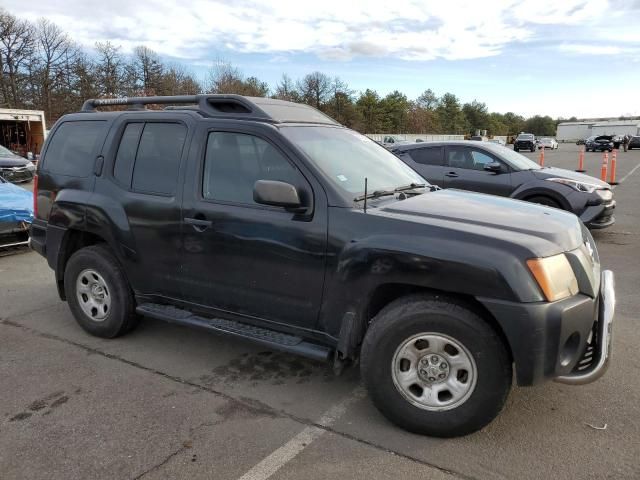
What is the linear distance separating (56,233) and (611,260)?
22.4ft

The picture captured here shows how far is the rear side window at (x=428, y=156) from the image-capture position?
9688 mm

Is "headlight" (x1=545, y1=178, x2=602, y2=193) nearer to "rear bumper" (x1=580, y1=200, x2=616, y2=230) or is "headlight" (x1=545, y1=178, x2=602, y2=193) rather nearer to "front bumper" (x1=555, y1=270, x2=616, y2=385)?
"rear bumper" (x1=580, y1=200, x2=616, y2=230)

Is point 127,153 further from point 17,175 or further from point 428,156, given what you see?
point 17,175

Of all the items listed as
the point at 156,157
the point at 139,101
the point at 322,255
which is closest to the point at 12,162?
the point at 139,101

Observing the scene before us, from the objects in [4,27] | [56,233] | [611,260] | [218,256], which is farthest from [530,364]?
[4,27]

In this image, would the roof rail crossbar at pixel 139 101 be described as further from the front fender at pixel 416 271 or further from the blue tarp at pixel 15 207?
the blue tarp at pixel 15 207

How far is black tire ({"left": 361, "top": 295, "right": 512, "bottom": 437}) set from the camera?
281cm

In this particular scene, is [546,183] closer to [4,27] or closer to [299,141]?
[299,141]

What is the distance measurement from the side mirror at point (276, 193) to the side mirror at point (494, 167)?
6.55m

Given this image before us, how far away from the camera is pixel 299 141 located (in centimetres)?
359

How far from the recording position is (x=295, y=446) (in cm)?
297

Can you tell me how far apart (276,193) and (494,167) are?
6674 millimetres

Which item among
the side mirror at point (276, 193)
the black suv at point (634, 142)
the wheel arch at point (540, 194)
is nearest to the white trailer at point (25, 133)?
the wheel arch at point (540, 194)

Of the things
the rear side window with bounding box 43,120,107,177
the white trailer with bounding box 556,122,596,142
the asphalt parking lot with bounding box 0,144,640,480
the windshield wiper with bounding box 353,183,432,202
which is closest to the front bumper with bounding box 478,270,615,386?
the asphalt parking lot with bounding box 0,144,640,480
